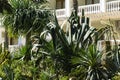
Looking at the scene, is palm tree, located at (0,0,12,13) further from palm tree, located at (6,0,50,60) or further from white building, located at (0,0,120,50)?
white building, located at (0,0,120,50)

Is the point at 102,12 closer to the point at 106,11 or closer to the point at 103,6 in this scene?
the point at 106,11

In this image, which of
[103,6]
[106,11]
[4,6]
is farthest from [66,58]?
[103,6]

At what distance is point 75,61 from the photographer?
59.4 ft

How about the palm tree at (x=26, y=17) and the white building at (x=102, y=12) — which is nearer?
the palm tree at (x=26, y=17)

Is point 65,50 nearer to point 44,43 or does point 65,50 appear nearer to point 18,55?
point 44,43

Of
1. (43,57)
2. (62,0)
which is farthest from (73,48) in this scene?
(62,0)

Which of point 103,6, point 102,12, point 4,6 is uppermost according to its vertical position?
point 4,6

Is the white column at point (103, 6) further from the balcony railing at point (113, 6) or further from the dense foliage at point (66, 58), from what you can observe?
the dense foliage at point (66, 58)

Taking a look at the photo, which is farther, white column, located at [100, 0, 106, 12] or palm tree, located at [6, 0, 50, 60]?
white column, located at [100, 0, 106, 12]

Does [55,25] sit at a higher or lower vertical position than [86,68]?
higher

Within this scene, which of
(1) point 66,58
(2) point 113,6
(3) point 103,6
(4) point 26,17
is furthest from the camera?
(3) point 103,6

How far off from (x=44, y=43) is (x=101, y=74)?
3417 millimetres

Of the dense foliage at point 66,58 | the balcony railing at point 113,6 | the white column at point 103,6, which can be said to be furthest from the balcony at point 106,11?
the dense foliage at point 66,58

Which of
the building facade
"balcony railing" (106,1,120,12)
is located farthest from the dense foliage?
"balcony railing" (106,1,120,12)
